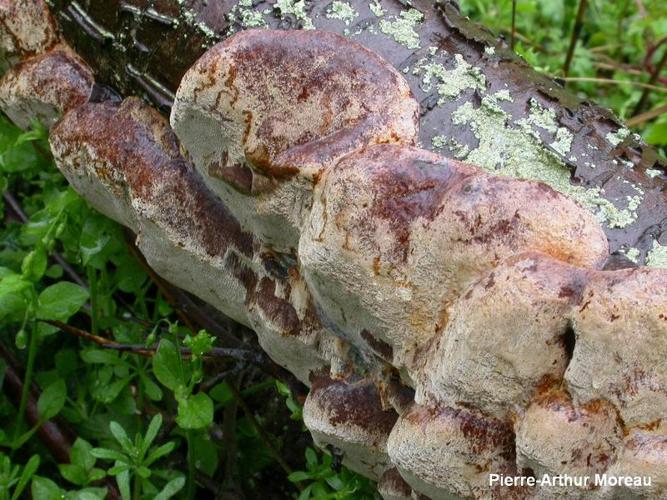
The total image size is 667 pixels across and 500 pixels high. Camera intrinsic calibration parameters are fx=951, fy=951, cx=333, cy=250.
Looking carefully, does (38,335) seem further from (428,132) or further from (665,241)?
(665,241)

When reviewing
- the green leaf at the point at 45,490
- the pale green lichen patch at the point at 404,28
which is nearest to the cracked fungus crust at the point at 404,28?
the pale green lichen patch at the point at 404,28

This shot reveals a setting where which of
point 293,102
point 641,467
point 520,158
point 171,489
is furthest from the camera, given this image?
point 171,489

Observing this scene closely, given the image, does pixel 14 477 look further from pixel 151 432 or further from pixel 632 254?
pixel 632 254

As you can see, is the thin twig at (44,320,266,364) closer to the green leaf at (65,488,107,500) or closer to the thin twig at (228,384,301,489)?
Result: the thin twig at (228,384,301,489)

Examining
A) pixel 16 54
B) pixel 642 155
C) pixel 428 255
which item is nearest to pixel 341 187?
pixel 428 255

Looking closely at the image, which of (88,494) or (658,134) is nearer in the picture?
(88,494)

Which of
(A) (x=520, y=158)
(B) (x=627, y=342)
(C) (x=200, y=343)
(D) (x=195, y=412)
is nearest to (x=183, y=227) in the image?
(C) (x=200, y=343)

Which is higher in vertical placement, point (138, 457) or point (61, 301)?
point (61, 301)
